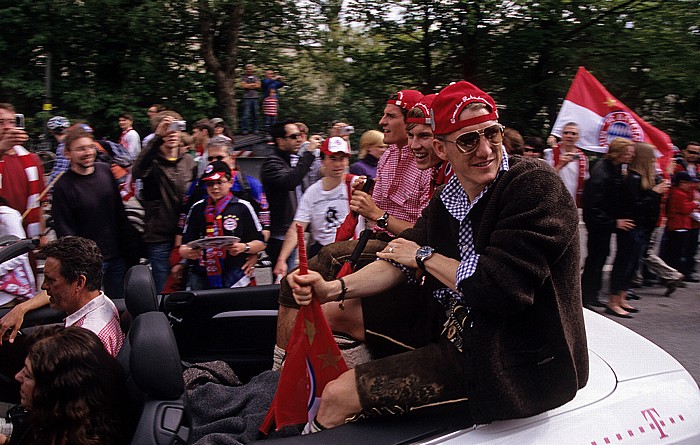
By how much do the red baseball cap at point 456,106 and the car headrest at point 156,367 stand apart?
1.12 m

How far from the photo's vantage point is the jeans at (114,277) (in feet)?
16.4

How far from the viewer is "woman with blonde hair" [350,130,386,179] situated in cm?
646

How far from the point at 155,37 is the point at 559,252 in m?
14.3

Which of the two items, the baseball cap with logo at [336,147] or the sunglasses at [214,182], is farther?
the baseball cap with logo at [336,147]

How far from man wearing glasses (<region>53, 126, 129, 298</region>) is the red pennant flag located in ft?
9.12

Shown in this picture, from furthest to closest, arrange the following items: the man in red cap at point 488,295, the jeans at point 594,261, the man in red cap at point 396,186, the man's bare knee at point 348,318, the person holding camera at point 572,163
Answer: the person holding camera at point 572,163 → the jeans at point 594,261 → the man in red cap at point 396,186 → the man's bare knee at point 348,318 → the man in red cap at point 488,295

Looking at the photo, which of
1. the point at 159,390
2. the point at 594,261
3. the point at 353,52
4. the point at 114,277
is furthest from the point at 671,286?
the point at 353,52

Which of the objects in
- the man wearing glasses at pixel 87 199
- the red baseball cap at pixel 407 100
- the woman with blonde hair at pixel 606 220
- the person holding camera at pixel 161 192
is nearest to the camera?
the red baseball cap at pixel 407 100

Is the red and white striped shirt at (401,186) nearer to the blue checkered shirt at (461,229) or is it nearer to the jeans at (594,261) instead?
the blue checkered shirt at (461,229)

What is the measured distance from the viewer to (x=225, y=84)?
15.6 metres

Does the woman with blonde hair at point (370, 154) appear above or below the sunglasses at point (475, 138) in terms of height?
below

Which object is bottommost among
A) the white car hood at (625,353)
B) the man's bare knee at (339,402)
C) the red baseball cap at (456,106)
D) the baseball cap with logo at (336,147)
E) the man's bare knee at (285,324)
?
the man's bare knee at (285,324)

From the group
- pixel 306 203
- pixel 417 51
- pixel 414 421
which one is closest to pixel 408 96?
pixel 306 203

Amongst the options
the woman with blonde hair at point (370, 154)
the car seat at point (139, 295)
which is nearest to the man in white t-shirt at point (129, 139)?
the woman with blonde hair at point (370, 154)
